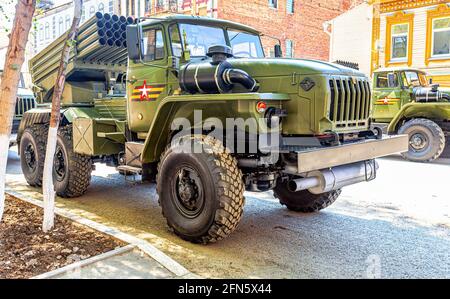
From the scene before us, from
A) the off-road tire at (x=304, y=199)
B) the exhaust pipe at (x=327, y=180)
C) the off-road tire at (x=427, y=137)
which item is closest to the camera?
the exhaust pipe at (x=327, y=180)

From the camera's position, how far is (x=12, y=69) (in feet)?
13.7

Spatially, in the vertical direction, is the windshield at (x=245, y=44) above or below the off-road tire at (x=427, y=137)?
above

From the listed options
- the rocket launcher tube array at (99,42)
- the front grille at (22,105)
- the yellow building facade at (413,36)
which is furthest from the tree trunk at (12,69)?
the yellow building facade at (413,36)

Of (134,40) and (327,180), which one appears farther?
(134,40)

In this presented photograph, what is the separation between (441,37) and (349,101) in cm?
1544

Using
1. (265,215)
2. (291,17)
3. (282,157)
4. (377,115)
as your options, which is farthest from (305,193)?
(291,17)

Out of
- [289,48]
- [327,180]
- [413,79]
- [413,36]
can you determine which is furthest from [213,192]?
[289,48]

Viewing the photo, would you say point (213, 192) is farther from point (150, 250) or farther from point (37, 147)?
point (37, 147)

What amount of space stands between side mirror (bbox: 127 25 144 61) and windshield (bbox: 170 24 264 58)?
1.33ft

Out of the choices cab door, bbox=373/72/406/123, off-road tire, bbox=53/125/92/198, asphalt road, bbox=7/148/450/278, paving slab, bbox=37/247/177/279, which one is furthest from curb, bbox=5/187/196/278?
cab door, bbox=373/72/406/123

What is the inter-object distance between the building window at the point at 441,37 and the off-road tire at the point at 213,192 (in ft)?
53.1

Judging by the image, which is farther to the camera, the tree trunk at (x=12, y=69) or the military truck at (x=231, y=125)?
the military truck at (x=231, y=125)

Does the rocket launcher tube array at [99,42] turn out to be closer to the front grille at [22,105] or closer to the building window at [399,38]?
the front grille at [22,105]

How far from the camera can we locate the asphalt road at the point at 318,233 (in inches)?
158
